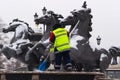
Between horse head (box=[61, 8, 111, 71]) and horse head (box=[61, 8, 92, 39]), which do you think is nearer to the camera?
horse head (box=[61, 8, 111, 71])

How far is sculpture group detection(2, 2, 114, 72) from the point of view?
14258 millimetres

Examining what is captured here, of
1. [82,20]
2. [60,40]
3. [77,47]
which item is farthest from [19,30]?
[60,40]

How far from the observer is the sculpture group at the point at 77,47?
46.8ft

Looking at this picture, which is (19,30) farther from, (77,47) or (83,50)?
(83,50)

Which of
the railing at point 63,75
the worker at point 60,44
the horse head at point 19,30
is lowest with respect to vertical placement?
the railing at point 63,75

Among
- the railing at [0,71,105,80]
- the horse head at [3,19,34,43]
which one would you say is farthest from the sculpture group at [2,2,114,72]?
the railing at [0,71,105,80]

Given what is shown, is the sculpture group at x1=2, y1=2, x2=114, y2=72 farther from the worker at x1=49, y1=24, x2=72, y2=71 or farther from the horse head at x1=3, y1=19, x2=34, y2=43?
the worker at x1=49, y1=24, x2=72, y2=71

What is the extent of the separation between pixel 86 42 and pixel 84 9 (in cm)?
115

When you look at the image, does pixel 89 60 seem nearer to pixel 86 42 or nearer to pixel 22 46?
pixel 86 42

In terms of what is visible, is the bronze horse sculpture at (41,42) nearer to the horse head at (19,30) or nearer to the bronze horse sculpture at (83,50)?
the bronze horse sculpture at (83,50)

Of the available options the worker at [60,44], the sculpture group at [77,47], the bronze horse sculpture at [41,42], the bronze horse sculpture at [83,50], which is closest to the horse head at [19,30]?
the sculpture group at [77,47]

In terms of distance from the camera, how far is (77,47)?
14.2 meters

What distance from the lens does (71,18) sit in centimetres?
1459

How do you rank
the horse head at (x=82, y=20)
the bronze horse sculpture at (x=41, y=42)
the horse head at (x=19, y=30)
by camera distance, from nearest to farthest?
the horse head at (x=82, y=20) → the bronze horse sculpture at (x=41, y=42) → the horse head at (x=19, y=30)
